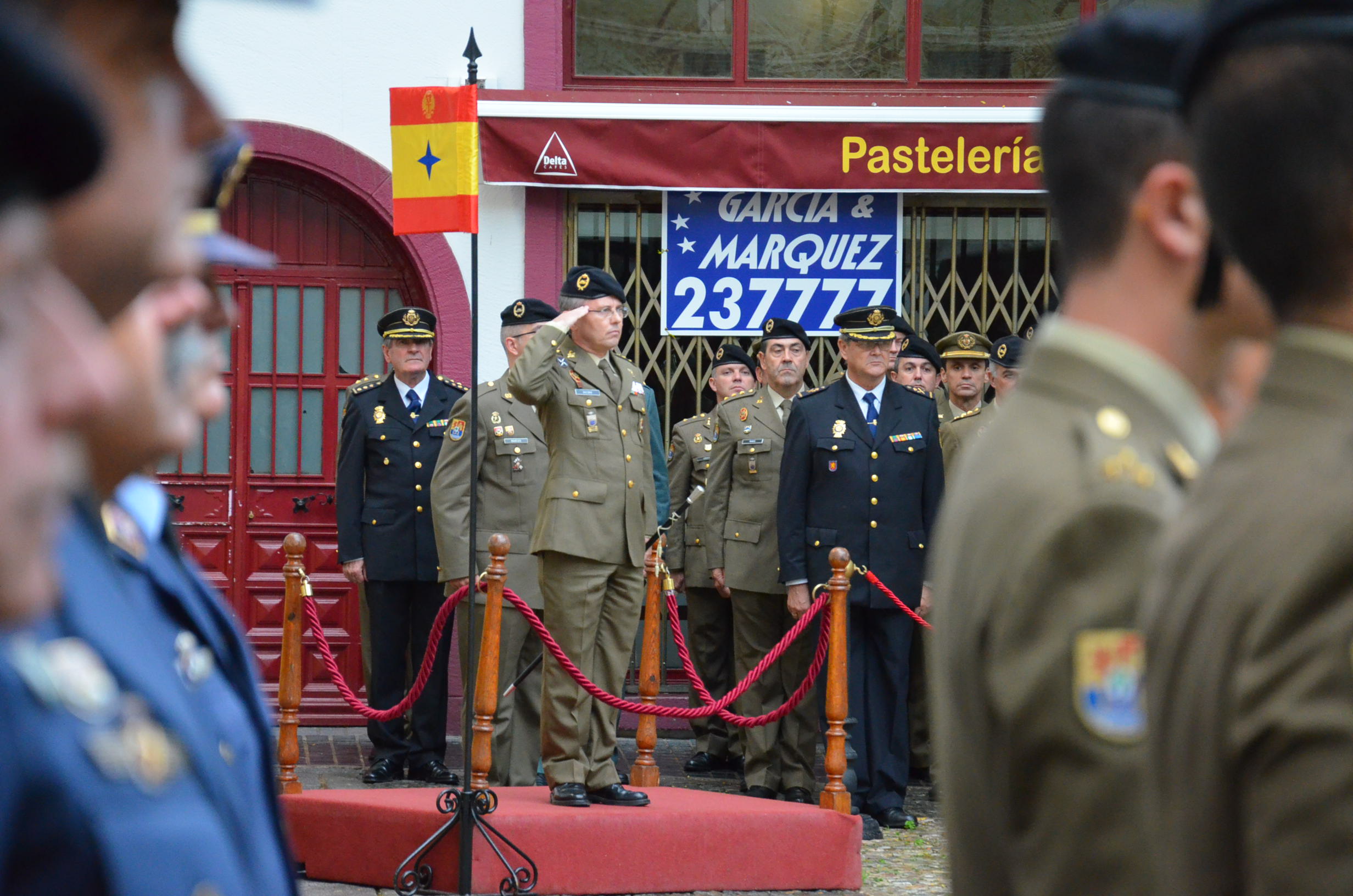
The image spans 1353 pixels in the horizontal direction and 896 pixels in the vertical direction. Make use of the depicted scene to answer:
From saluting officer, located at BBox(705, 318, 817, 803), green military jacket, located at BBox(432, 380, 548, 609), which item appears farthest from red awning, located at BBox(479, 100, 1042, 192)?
green military jacket, located at BBox(432, 380, 548, 609)

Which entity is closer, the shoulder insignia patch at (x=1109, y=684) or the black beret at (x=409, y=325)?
the shoulder insignia patch at (x=1109, y=684)

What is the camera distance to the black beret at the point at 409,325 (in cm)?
805

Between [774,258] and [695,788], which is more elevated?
[774,258]

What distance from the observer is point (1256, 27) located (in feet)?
3.84

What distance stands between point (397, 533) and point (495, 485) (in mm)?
620

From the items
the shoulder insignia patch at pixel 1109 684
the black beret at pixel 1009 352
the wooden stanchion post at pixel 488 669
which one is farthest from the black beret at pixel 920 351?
the shoulder insignia patch at pixel 1109 684

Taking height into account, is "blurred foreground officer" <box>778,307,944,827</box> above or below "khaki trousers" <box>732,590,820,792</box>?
above

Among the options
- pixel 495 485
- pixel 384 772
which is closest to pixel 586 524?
pixel 495 485

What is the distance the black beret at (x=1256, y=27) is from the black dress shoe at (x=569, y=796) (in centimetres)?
486

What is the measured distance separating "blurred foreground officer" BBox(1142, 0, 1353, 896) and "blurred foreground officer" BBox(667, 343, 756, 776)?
6981 millimetres

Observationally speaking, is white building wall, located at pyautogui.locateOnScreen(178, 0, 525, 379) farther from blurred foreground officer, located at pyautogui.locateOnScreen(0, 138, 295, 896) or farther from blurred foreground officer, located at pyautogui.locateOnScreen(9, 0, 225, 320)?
blurred foreground officer, located at pyautogui.locateOnScreen(9, 0, 225, 320)

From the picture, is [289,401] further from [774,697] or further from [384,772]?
[774,697]

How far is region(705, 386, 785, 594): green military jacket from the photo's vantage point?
7625 mm

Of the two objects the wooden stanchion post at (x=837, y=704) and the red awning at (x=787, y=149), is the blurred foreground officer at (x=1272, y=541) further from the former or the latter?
the red awning at (x=787, y=149)
